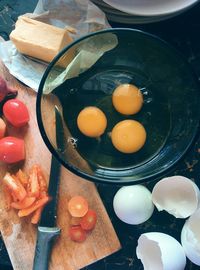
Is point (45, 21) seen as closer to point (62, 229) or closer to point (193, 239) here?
point (62, 229)

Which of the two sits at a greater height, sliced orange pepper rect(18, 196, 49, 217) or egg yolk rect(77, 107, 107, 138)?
egg yolk rect(77, 107, 107, 138)

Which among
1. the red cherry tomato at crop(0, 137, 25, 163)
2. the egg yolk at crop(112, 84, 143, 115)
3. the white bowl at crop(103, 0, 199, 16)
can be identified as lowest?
the red cherry tomato at crop(0, 137, 25, 163)

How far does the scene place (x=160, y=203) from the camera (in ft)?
3.66

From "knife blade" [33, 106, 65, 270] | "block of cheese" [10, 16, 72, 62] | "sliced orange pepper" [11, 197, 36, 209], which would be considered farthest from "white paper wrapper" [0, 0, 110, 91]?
"sliced orange pepper" [11, 197, 36, 209]

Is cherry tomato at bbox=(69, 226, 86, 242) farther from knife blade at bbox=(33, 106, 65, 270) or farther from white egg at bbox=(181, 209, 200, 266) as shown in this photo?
white egg at bbox=(181, 209, 200, 266)

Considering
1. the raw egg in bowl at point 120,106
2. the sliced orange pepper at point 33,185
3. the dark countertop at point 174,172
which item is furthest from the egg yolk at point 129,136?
the sliced orange pepper at point 33,185

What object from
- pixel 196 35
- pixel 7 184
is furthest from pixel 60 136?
pixel 196 35

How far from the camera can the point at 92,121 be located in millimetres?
1131

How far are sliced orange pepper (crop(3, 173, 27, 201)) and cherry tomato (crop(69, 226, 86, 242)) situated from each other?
0.14 m

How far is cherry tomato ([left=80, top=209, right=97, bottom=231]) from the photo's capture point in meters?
1.13

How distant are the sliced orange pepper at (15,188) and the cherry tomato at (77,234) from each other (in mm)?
141

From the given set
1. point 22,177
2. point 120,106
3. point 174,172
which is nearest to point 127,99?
point 120,106

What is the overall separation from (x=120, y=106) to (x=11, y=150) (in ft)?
0.89

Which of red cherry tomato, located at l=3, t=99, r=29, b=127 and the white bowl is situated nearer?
the white bowl
